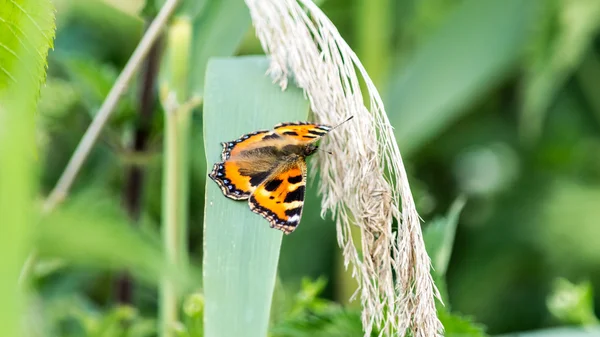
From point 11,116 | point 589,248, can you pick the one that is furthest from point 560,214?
point 11,116

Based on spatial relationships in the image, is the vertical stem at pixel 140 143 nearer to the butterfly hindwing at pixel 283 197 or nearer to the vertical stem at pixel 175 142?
the vertical stem at pixel 175 142

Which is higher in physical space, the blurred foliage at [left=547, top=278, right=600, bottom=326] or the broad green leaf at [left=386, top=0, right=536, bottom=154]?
the broad green leaf at [left=386, top=0, right=536, bottom=154]

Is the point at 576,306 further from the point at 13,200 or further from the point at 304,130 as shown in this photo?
the point at 13,200

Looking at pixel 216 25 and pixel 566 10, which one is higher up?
pixel 566 10

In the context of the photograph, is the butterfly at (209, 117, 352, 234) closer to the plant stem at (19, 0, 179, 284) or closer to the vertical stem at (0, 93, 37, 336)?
the plant stem at (19, 0, 179, 284)

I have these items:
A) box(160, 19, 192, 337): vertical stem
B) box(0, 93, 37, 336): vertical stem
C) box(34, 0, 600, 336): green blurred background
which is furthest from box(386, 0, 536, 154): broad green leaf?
box(0, 93, 37, 336): vertical stem

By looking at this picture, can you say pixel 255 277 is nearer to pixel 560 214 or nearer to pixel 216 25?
pixel 216 25

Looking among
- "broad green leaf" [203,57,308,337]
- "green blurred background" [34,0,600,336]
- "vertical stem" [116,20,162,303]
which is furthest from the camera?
"green blurred background" [34,0,600,336]

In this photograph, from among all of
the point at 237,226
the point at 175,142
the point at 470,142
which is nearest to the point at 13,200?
the point at 237,226
